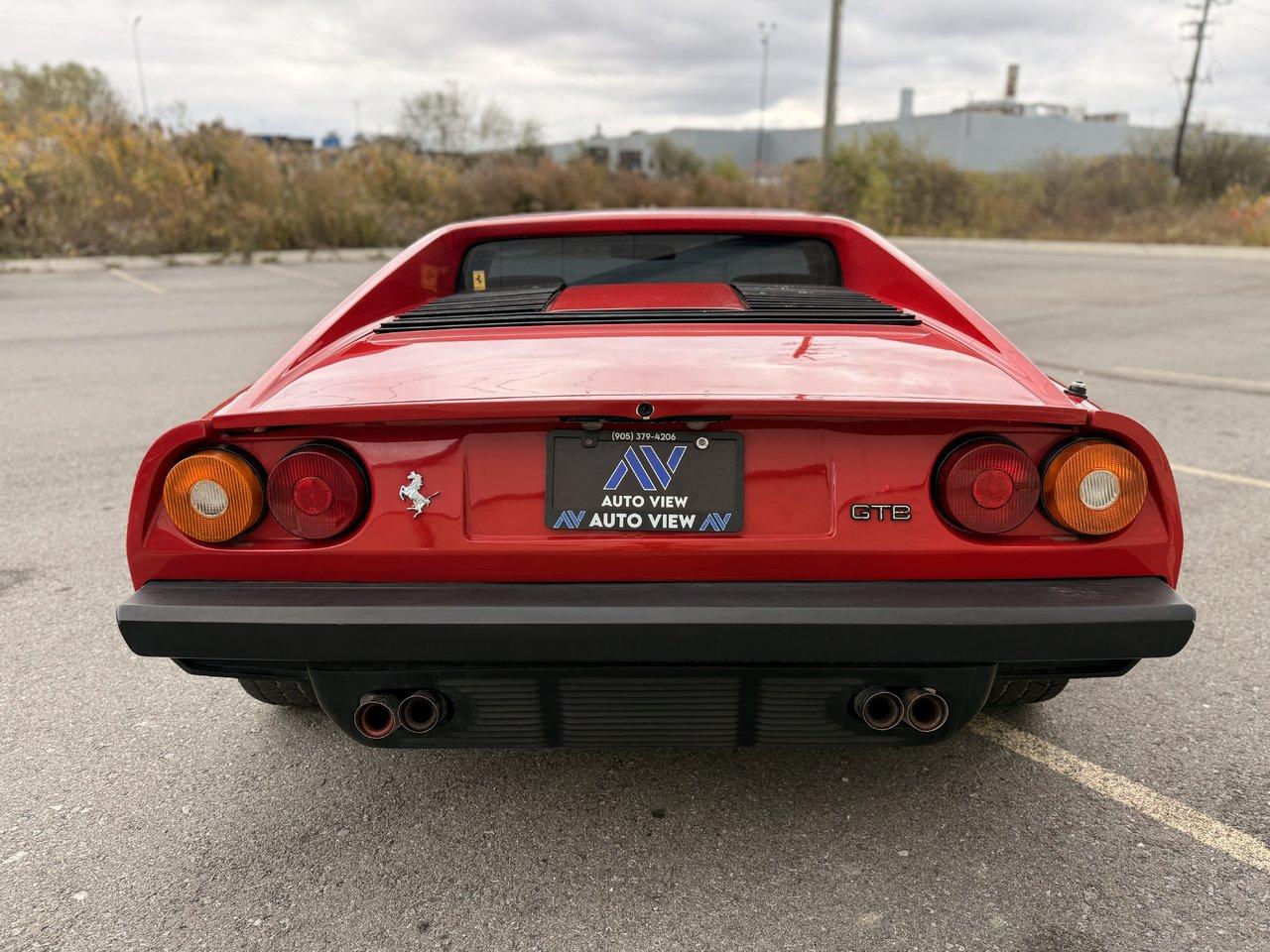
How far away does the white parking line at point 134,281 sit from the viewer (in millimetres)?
13250

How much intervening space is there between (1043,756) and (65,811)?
7.95 feet

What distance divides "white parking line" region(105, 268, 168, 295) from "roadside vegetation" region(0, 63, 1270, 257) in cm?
181

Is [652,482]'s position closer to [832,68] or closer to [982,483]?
[982,483]

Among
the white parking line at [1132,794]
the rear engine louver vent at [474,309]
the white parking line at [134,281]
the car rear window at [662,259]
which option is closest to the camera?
the white parking line at [1132,794]

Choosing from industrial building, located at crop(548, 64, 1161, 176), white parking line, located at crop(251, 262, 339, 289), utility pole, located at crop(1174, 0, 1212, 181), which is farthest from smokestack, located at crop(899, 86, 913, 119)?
white parking line, located at crop(251, 262, 339, 289)

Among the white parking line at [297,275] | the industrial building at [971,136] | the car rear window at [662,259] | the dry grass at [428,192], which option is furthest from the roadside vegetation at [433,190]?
the industrial building at [971,136]

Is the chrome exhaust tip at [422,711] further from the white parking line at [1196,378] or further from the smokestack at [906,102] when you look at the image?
the smokestack at [906,102]

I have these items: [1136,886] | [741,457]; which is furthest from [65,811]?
[1136,886]

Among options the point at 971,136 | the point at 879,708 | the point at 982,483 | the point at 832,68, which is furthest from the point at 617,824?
the point at 971,136

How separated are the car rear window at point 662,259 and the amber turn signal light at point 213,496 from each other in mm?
1507

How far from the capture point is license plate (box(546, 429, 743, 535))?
6.13 feet

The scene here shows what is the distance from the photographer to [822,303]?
2652mm

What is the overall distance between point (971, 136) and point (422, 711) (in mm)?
71010

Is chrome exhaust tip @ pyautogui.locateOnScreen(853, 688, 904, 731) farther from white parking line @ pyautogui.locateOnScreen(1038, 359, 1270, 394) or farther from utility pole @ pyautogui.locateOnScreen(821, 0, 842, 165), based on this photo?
utility pole @ pyautogui.locateOnScreen(821, 0, 842, 165)
